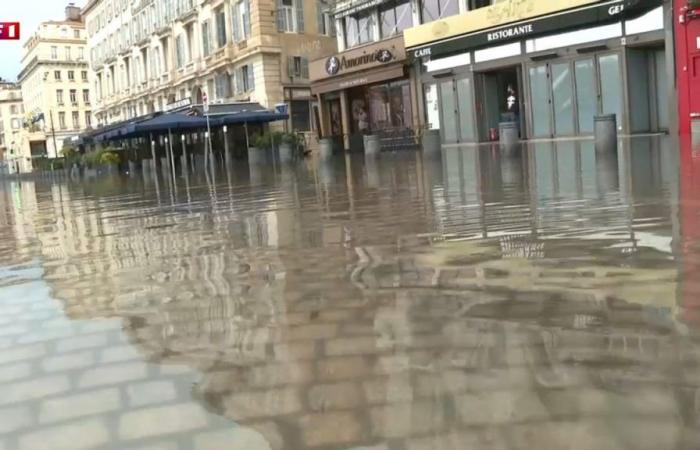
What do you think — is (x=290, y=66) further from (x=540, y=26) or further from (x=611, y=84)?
(x=611, y=84)

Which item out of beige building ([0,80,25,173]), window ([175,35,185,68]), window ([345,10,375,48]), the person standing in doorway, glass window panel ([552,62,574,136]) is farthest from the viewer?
beige building ([0,80,25,173])

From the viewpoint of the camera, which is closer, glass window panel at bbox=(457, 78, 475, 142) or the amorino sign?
glass window panel at bbox=(457, 78, 475, 142)

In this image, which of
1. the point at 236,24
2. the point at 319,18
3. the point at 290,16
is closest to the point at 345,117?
the point at 290,16

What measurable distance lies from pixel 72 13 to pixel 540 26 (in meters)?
98.4

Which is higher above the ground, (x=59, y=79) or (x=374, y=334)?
(x=59, y=79)

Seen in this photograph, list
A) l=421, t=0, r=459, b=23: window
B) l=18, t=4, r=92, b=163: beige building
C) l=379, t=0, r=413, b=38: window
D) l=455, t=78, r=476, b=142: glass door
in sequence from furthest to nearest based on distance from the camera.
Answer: l=18, t=4, r=92, b=163: beige building → l=379, t=0, r=413, b=38: window → l=421, t=0, r=459, b=23: window → l=455, t=78, r=476, b=142: glass door

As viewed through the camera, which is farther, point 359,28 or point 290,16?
point 290,16

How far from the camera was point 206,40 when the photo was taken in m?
48.8

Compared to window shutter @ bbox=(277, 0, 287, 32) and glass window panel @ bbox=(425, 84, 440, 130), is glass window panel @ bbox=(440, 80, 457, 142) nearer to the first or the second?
glass window panel @ bbox=(425, 84, 440, 130)

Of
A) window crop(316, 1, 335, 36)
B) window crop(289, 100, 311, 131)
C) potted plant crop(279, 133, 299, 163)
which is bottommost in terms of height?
potted plant crop(279, 133, 299, 163)

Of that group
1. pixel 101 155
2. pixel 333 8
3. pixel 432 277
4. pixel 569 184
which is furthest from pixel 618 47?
pixel 101 155

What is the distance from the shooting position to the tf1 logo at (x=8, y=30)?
928 inches

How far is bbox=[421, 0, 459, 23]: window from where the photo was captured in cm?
2912

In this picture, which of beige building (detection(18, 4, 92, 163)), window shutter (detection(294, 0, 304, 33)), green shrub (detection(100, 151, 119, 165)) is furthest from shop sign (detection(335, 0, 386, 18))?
beige building (detection(18, 4, 92, 163))
